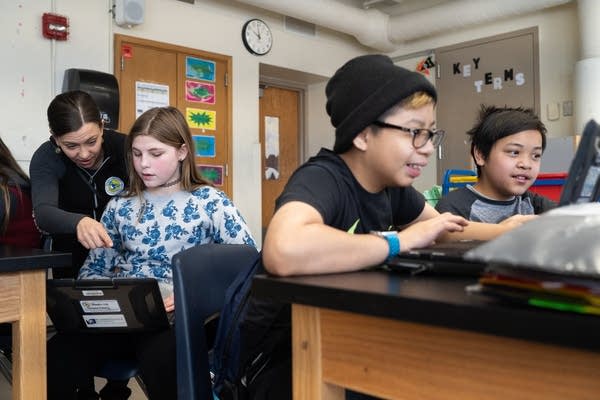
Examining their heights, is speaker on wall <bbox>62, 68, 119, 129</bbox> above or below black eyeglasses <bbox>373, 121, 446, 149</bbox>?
above

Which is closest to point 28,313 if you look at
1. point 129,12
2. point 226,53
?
point 129,12

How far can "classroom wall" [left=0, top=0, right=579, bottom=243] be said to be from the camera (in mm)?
3398

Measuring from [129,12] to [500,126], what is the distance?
290cm

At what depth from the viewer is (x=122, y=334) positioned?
1540 mm

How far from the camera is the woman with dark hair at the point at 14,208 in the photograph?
1.91 meters

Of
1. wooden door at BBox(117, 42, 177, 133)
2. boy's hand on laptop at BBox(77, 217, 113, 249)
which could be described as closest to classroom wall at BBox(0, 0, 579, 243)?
wooden door at BBox(117, 42, 177, 133)

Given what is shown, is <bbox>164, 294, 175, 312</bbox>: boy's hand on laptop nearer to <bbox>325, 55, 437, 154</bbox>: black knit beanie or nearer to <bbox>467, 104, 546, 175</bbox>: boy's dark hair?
<bbox>325, 55, 437, 154</bbox>: black knit beanie

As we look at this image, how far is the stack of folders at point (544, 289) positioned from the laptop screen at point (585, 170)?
0.55 ft

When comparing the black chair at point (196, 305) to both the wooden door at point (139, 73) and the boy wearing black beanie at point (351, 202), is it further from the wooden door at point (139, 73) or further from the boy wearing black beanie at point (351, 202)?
the wooden door at point (139, 73)

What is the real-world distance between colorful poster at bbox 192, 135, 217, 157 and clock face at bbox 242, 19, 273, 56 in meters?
0.90

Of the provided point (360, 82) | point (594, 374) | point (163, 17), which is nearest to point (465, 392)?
point (594, 374)

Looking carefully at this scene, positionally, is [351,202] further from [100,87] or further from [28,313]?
[100,87]

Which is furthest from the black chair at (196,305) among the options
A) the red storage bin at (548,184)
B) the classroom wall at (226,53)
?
the classroom wall at (226,53)

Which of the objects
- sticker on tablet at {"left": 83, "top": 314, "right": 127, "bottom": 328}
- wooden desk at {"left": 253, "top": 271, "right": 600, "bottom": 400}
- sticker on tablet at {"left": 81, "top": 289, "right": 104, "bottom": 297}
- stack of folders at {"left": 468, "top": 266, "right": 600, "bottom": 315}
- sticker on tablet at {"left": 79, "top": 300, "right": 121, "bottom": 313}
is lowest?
sticker on tablet at {"left": 83, "top": 314, "right": 127, "bottom": 328}
